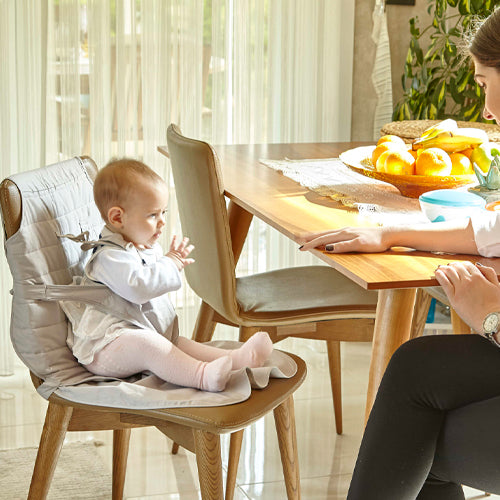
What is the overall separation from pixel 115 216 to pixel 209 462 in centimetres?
51

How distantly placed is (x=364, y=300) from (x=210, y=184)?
0.54m

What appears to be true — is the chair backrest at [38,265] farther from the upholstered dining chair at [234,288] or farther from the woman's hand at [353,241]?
the woman's hand at [353,241]

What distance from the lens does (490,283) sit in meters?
1.46

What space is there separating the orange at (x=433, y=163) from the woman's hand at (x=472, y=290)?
0.54m

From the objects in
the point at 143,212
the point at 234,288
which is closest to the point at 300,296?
the point at 234,288

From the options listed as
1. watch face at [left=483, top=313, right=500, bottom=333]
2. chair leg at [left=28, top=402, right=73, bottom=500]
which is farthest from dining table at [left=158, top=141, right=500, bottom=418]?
chair leg at [left=28, top=402, right=73, bottom=500]

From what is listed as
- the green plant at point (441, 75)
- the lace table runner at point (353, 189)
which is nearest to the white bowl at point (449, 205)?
the lace table runner at point (353, 189)

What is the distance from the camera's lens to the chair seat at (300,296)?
86.9 inches

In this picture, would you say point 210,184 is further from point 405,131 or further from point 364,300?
point 405,131

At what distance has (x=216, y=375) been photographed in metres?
1.62

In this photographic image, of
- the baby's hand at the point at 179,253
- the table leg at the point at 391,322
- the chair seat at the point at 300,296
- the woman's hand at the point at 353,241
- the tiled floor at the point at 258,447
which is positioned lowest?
the tiled floor at the point at 258,447

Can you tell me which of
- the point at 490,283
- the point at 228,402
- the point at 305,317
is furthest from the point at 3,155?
the point at 490,283

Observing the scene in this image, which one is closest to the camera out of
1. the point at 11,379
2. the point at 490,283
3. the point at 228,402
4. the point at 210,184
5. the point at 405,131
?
the point at 490,283

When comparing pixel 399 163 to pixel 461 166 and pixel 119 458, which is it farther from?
pixel 119 458
